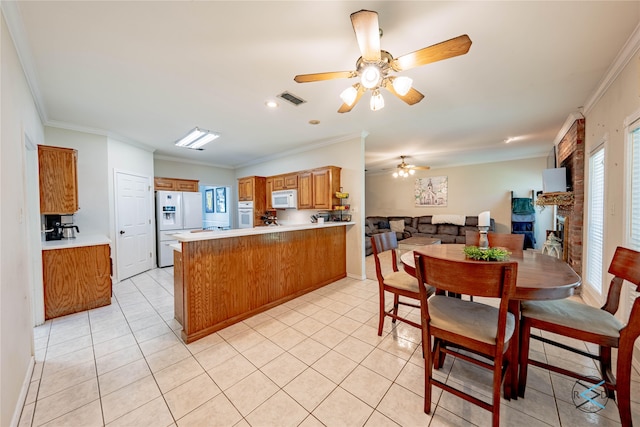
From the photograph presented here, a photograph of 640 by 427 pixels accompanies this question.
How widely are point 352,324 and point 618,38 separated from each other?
3336 millimetres

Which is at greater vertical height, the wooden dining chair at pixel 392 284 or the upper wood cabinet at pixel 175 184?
the upper wood cabinet at pixel 175 184

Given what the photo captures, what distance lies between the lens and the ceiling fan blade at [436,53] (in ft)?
4.30

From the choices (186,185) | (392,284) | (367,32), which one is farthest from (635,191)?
(186,185)

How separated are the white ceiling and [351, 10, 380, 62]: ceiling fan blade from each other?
0.91 ft

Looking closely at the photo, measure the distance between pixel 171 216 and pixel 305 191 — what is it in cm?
311

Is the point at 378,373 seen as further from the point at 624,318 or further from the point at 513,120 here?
the point at 513,120

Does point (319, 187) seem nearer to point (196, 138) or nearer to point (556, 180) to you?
point (196, 138)

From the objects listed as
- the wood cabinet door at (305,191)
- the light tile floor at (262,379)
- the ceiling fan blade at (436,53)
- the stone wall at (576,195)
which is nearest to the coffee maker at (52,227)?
the light tile floor at (262,379)

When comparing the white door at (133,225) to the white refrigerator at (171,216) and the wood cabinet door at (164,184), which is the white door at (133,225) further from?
the wood cabinet door at (164,184)

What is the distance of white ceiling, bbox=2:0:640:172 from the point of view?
5.06 ft

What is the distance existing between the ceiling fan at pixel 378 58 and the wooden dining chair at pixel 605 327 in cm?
166

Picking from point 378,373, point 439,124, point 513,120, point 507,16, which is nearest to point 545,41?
point 507,16

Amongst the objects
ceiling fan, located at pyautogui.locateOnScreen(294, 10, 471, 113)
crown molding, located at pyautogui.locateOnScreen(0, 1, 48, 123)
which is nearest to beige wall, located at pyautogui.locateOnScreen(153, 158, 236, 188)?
crown molding, located at pyautogui.locateOnScreen(0, 1, 48, 123)

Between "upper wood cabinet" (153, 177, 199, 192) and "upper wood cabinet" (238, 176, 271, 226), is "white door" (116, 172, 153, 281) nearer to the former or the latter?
"upper wood cabinet" (153, 177, 199, 192)
